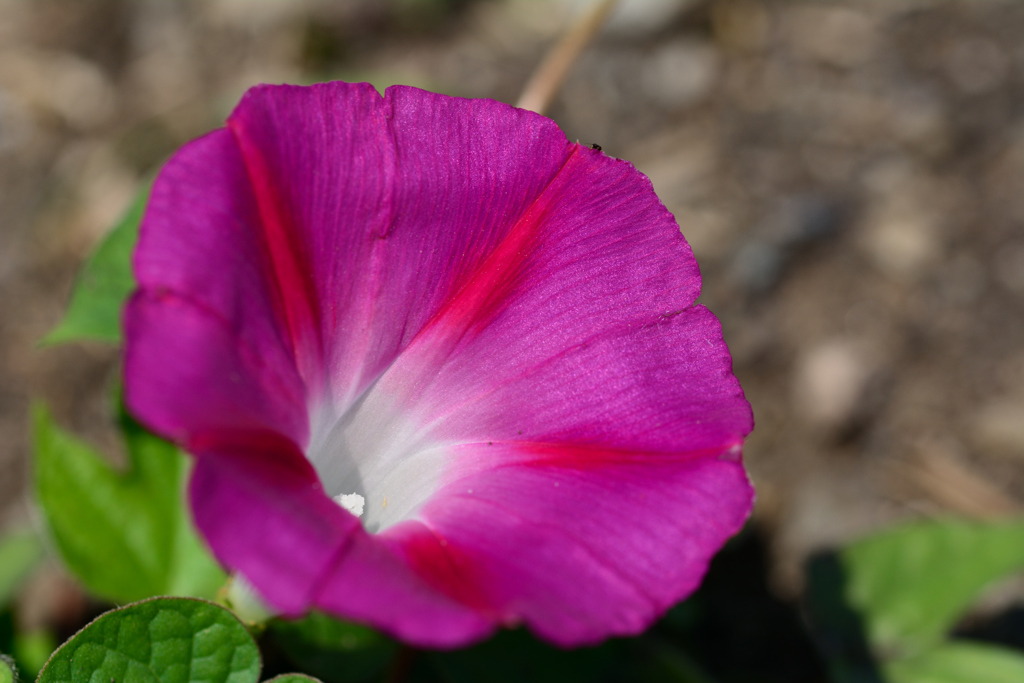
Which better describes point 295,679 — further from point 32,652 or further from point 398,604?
point 32,652

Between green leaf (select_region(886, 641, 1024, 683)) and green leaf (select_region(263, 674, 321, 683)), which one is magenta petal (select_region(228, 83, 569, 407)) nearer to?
green leaf (select_region(263, 674, 321, 683))

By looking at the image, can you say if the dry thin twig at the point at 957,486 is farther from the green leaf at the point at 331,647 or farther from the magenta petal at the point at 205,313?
the magenta petal at the point at 205,313

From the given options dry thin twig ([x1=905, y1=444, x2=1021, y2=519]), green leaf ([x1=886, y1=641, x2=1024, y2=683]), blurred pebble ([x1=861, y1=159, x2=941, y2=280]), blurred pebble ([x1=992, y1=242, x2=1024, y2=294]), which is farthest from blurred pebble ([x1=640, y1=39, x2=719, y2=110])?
green leaf ([x1=886, y1=641, x2=1024, y2=683])

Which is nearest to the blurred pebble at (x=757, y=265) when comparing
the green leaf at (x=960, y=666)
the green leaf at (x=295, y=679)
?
the green leaf at (x=960, y=666)

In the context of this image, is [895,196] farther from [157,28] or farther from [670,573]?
[157,28]

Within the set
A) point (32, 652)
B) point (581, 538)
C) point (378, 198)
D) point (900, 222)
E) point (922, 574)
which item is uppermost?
point (378, 198)

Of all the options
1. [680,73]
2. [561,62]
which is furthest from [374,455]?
[680,73]
